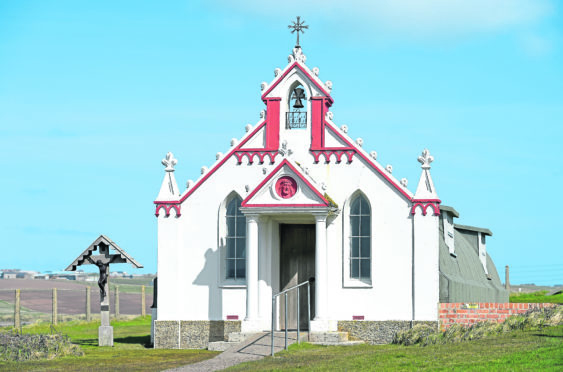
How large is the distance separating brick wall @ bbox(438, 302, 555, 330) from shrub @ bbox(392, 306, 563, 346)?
15.1 inches

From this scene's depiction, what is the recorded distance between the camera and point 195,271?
30.0 metres

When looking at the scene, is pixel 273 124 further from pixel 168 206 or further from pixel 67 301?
pixel 67 301

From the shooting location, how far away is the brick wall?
2695cm

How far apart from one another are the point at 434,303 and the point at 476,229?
463 inches

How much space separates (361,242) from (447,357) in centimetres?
862

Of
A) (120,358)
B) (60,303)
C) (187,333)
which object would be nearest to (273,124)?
(187,333)

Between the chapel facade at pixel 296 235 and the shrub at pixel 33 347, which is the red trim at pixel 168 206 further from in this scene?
the shrub at pixel 33 347

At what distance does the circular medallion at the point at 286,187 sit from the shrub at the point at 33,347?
295 inches

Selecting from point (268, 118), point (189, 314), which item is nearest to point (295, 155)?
point (268, 118)

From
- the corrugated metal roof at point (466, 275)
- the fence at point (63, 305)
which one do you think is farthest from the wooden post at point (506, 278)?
the fence at point (63, 305)

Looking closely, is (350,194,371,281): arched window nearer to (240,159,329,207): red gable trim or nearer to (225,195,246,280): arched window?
(240,159,329,207): red gable trim

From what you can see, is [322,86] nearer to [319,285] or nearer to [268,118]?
[268,118]

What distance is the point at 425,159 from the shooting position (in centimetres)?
2844

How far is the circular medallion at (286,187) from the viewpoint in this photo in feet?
91.3
